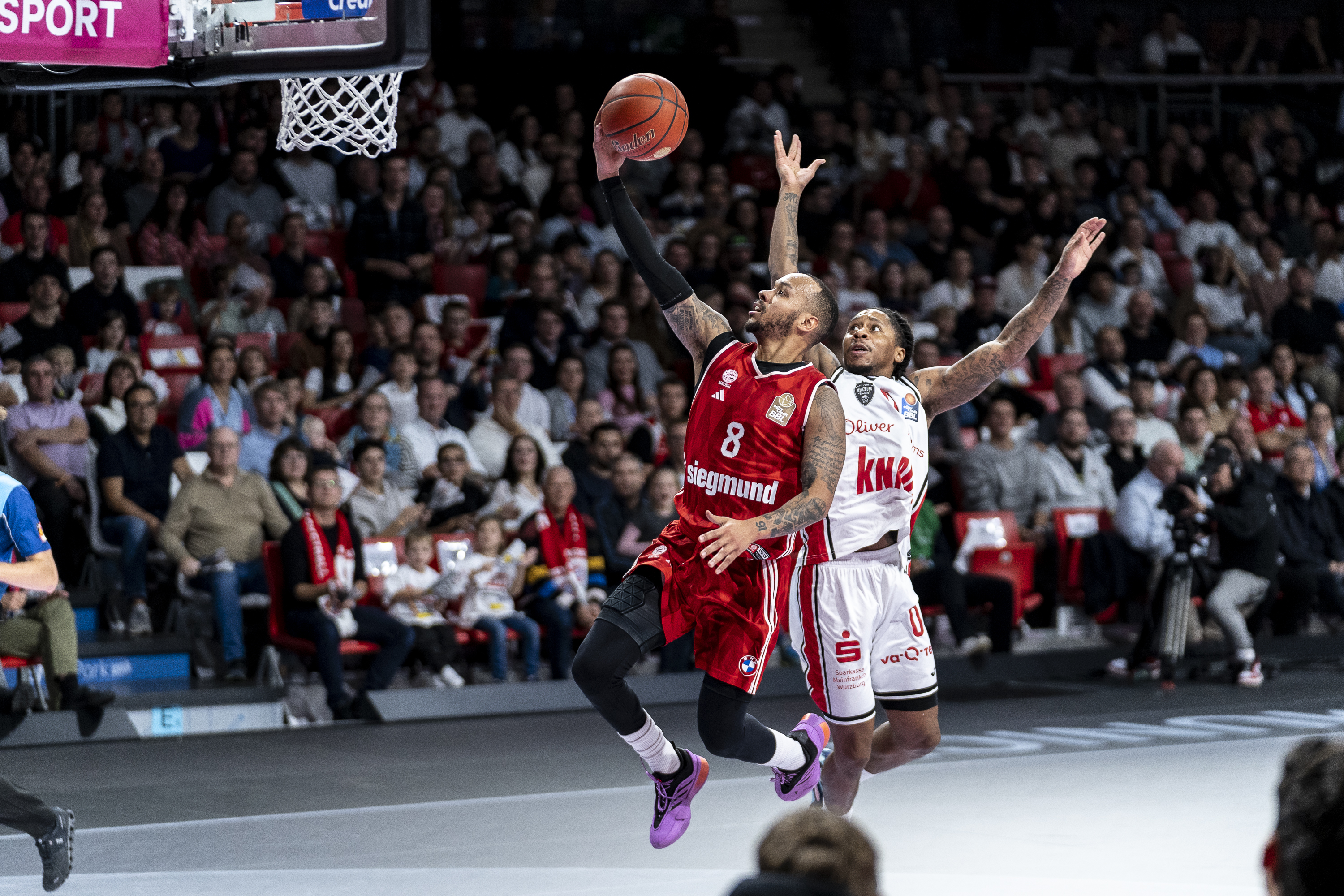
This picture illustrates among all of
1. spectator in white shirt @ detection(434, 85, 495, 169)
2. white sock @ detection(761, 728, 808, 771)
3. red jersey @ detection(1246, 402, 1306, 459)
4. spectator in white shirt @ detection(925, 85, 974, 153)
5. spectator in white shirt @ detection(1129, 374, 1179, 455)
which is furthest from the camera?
spectator in white shirt @ detection(925, 85, 974, 153)

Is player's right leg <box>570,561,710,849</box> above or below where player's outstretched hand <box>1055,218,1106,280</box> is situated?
below

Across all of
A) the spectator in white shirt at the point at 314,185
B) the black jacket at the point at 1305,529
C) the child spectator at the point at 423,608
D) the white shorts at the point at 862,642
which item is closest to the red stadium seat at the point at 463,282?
the spectator in white shirt at the point at 314,185

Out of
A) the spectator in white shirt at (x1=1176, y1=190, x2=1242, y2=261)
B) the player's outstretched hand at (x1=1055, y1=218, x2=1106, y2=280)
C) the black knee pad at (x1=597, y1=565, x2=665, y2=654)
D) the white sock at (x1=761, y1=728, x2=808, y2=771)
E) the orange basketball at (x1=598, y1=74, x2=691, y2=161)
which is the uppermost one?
the orange basketball at (x1=598, y1=74, x2=691, y2=161)

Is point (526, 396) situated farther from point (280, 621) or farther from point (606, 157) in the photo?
point (606, 157)

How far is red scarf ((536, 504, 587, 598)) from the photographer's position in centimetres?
998

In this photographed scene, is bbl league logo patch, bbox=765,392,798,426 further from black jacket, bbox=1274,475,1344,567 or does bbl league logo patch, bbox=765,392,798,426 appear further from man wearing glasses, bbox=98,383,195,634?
black jacket, bbox=1274,475,1344,567

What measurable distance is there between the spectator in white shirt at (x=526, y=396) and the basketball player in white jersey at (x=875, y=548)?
205 inches

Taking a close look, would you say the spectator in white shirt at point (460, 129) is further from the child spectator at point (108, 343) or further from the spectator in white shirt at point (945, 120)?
the spectator in white shirt at point (945, 120)

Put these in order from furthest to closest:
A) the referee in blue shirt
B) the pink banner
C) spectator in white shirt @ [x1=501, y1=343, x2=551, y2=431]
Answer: spectator in white shirt @ [x1=501, y1=343, x2=551, y2=431]
the pink banner
the referee in blue shirt

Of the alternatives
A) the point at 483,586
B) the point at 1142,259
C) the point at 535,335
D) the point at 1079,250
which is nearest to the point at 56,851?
the point at 1079,250

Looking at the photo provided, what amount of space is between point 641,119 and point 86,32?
72.4 inches

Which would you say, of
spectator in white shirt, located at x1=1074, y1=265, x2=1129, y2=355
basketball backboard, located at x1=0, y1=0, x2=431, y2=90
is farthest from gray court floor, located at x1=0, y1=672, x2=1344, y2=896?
spectator in white shirt, located at x1=1074, y1=265, x2=1129, y2=355

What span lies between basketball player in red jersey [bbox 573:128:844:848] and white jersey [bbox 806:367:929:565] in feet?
1.00

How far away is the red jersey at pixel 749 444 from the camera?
5500 mm
